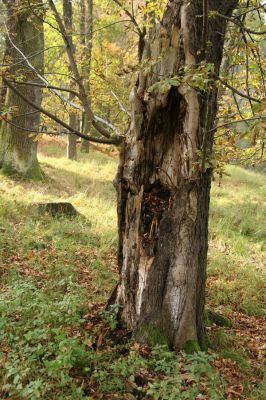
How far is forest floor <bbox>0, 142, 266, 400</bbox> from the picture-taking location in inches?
142

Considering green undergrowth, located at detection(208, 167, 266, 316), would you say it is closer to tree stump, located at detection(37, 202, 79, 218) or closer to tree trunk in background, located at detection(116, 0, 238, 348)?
tree trunk in background, located at detection(116, 0, 238, 348)

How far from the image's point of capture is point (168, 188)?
4.20 metres

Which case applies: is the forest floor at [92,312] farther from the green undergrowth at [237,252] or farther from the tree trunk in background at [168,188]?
the tree trunk in background at [168,188]

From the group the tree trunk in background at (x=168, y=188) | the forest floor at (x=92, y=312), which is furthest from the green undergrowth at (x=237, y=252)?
the tree trunk in background at (x=168, y=188)

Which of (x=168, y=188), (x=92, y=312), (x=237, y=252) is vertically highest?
(x=168, y=188)

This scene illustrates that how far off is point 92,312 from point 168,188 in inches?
75.9

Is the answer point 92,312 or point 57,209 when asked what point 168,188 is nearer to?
point 92,312

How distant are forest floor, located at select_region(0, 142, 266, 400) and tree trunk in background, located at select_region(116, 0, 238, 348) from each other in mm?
360

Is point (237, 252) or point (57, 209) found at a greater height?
point (57, 209)

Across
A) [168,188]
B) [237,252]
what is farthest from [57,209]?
[168,188]

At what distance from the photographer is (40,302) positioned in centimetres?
470

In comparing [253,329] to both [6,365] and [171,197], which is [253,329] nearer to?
[171,197]

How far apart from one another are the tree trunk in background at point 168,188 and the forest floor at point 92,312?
360 mm

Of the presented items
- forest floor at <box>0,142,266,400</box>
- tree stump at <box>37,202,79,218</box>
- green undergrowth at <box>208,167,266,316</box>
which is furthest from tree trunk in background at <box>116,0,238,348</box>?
tree stump at <box>37,202,79,218</box>
